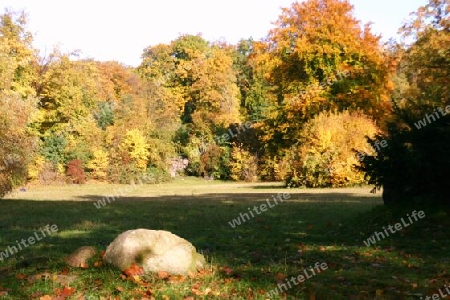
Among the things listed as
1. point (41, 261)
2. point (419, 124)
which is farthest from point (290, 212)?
point (41, 261)

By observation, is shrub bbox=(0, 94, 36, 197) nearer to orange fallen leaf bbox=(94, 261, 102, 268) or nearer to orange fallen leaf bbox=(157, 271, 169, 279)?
orange fallen leaf bbox=(94, 261, 102, 268)

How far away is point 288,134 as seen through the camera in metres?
40.3

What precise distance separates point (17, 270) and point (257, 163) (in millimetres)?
40195

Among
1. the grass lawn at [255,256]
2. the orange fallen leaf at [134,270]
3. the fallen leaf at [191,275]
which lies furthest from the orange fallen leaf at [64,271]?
the fallen leaf at [191,275]

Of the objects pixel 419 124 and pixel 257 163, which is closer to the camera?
pixel 419 124

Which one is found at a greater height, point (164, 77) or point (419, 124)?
point (164, 77)

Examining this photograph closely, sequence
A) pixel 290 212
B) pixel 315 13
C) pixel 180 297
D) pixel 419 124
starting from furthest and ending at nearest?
pixel 315 13
pixel 290 212
pixel 419 124
pixel 180 297

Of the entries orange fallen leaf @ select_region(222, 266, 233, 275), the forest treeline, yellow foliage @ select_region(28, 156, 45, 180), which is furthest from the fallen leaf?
yellow foliage @ select_region(28, 156, 45, 180)

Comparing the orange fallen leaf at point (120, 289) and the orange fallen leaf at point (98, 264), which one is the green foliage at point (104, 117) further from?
the orange fallen leaf at point (120, 289)

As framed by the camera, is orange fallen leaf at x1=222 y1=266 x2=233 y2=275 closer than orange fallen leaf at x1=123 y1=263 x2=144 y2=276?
No

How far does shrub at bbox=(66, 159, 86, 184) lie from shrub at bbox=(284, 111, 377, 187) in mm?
21030

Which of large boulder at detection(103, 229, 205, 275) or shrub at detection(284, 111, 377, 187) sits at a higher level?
shrub at detection(284, 111, 377, 187)

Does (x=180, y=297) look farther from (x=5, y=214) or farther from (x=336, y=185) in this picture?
(x=336, y=185)

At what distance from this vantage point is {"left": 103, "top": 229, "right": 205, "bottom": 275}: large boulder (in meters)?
6.56
